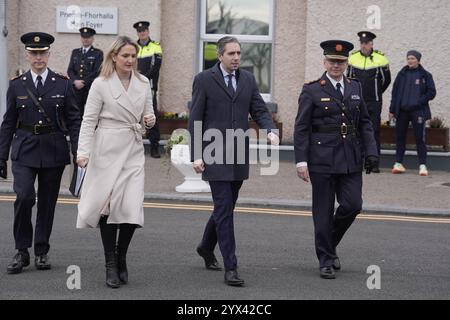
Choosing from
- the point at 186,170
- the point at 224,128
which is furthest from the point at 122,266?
the point at 186,170

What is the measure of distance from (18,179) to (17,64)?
10452mm

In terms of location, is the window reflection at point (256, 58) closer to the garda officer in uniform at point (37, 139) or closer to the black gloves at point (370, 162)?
the garda officer in uniform at point (37, 139)

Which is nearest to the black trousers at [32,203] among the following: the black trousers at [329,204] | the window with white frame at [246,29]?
the black trousers at [329,204]

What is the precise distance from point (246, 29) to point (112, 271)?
1105cm

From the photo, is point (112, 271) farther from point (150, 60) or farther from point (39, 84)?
point (150, 60)

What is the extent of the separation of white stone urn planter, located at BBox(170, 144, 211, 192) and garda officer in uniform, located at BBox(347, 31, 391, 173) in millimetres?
3502

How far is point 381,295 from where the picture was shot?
27.3 feet

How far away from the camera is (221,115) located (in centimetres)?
888

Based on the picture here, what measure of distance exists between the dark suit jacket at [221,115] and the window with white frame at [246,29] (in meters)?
10.1

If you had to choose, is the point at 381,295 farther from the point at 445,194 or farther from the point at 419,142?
the point at 419,142

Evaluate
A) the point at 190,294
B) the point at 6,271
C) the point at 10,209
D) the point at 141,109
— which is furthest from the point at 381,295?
Result: the point at 10,209

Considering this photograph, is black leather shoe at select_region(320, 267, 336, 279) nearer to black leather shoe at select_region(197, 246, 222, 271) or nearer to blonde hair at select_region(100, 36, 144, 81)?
black leather shoe at select_region(197, 246, 222, 271)

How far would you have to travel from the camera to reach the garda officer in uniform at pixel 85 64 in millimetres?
17188

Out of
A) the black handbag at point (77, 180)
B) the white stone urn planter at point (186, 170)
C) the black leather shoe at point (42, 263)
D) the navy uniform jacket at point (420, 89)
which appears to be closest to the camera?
the black handbag at point (77, 180)
